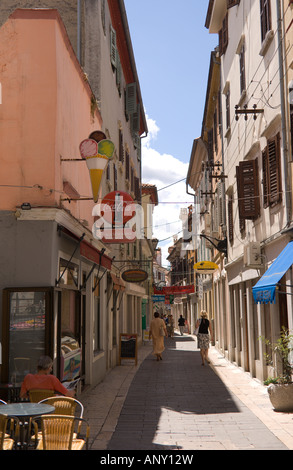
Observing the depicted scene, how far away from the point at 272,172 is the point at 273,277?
2931 mm

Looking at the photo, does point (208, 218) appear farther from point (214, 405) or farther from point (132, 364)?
point (214, 405)

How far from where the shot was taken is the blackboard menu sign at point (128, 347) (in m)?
18.7

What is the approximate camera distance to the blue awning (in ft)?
31.4

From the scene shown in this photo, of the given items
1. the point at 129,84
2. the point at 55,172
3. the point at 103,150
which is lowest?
the point at 55,172

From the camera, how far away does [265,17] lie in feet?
41.7

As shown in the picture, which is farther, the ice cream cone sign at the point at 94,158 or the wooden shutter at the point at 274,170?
the wooden shutter at the point at 274,170

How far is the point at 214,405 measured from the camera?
10977 millimetres

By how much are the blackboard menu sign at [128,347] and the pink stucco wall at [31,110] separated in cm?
955

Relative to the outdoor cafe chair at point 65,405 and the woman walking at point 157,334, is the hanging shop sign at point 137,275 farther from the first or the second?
the outdoor cafe chair at point 65,405

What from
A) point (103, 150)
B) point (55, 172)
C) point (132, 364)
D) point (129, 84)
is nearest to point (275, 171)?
point (103, 150)

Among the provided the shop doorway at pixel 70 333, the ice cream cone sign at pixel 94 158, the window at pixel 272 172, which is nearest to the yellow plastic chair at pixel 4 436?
the shop doorway at pixel 70 333

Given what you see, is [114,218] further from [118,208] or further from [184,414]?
[184,414]

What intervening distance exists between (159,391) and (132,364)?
262 inches

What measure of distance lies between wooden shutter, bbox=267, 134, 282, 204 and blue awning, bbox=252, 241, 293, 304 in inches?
60.6
